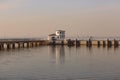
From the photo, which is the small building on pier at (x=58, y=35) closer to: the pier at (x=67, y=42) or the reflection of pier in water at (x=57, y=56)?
the pier at (x=67, y=42)

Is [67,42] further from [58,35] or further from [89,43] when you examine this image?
[58,35]

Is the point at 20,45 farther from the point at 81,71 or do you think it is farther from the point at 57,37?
the point at 81,71

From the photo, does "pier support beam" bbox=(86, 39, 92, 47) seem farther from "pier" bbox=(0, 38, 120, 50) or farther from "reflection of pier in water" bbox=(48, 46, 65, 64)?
"reflection of pier in water" bbox=(48, 46, 65, 64)

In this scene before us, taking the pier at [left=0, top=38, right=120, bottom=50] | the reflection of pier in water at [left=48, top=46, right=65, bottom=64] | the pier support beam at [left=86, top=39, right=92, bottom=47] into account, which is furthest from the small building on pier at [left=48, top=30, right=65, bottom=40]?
the reflection of pier in water at [left=48, top=46, right=65, bottom=64]

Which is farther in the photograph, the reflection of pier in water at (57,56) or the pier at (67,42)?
the pier at (67,42)

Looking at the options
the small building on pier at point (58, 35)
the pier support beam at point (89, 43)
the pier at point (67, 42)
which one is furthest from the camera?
the small building on pier at point (58, 35)

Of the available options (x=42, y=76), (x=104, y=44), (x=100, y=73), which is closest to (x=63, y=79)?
(x=42, y=76)

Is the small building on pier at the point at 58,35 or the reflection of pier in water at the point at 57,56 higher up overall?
the small building on pier at the point at 58,35

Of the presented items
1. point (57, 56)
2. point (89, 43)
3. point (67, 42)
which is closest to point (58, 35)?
point (67, 42)

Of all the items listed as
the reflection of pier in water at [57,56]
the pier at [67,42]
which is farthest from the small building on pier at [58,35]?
the reflection of pier in water at [57,56]

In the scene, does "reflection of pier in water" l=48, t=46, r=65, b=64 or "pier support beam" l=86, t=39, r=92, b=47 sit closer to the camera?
"reflection of pier in water" l=48, t=46, r=65, b=64

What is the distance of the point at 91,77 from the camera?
120ft

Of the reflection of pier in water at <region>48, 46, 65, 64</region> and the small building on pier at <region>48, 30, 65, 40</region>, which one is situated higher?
the small building on pier at <region>48, 30, 65, 40</region>

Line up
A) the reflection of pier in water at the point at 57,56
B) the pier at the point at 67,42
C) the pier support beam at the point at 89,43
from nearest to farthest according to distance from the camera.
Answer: the reflection of pier in water at the point at 57,56 < the pier at the point at 67,42 < the pier support beam at the point at 89,43
